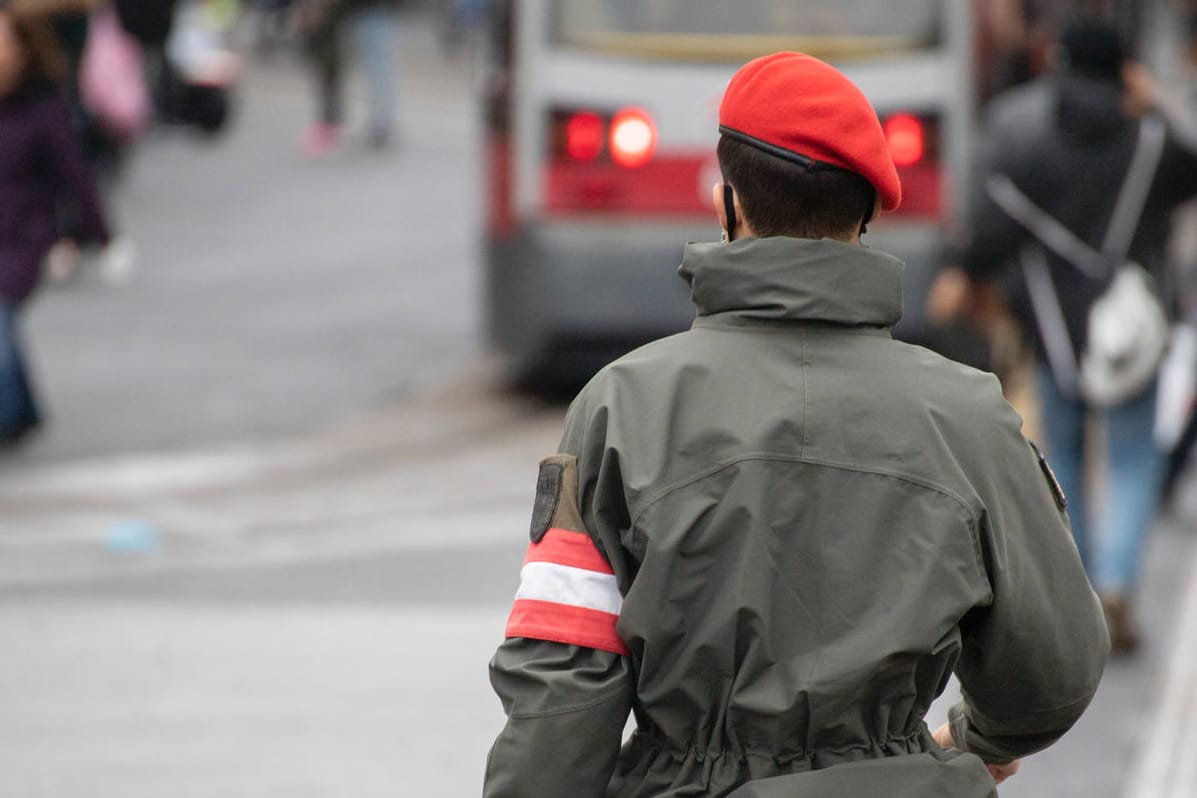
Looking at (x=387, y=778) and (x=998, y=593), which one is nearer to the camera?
(x=998, y=593)

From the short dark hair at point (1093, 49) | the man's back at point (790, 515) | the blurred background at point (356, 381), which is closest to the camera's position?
the man's back at point (790, 515)

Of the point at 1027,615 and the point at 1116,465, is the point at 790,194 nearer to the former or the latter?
the point at 1027,615

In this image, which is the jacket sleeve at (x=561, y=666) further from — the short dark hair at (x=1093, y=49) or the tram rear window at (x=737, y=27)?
the tram rear window at (x=737, y=27)

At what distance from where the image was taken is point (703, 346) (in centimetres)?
234

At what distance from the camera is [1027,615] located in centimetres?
235

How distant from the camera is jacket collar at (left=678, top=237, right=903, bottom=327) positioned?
231 centimetres

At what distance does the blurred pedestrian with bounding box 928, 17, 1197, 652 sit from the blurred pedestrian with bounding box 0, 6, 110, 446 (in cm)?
415

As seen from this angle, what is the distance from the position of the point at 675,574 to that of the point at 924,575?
0.26m

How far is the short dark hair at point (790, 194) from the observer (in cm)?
233

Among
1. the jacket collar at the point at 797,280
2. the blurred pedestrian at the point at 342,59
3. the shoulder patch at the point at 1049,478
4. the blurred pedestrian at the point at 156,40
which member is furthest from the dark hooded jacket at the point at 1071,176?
the blurred pedestrian at the point at 342,59

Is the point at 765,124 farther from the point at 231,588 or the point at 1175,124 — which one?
the point at 231,588

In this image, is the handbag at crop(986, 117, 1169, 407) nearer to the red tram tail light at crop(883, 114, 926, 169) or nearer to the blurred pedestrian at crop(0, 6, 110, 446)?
the red tram tail light at crop(883, 114, 926, 169)

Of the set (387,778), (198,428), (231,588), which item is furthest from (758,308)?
(198,428)

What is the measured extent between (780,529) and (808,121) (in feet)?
Answer: 1.42
